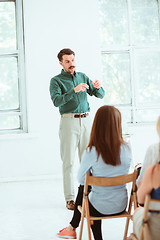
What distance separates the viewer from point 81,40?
195 inches

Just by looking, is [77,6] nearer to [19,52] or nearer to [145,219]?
[19,52]

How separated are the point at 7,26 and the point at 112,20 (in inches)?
63.5

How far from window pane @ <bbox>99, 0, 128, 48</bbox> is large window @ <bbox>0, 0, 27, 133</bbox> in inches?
49.4

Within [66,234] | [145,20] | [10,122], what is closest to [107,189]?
[66,234]

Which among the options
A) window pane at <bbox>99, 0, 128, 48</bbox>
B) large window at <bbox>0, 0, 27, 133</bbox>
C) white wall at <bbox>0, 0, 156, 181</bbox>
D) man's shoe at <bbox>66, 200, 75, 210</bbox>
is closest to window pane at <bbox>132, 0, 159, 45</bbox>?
window pane at <bbox>99, 0, 128, 48</bbox>

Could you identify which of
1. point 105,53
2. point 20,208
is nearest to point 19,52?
point 105,53

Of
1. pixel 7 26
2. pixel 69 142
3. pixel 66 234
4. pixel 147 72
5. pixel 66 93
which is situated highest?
pixel 7 26

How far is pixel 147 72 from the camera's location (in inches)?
209

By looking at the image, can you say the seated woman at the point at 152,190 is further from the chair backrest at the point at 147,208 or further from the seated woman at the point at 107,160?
the seated woman at the point at 107,160

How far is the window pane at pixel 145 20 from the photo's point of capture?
5230 millimetres

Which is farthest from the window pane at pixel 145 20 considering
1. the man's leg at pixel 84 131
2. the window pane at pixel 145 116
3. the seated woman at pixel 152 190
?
the seated woman at pixel 152 190

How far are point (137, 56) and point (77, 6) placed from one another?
1213 millimetres

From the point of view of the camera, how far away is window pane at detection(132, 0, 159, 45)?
5230mm

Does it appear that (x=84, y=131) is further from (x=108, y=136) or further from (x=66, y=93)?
(x=108, y=136)
